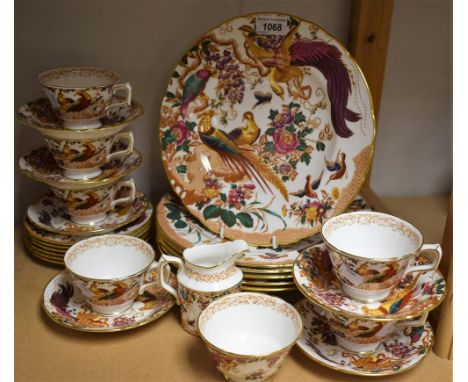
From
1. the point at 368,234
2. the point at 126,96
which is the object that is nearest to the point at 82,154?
the point at 126,96

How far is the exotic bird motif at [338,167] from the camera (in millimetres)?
976

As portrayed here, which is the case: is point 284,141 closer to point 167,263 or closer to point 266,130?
point 266,130

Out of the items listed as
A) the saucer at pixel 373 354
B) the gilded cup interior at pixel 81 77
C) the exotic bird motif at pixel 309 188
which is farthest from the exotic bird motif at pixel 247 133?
the saucer at pixel 373 354

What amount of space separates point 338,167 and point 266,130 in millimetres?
149

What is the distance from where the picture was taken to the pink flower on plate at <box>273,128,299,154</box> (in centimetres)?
104

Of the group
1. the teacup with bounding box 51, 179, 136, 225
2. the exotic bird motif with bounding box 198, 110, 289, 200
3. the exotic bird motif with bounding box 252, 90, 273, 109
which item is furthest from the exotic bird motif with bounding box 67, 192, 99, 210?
the exotic bird motif with bounding box 252, 90, 273, 109

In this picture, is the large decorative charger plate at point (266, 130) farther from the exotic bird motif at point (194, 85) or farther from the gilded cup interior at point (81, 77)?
→ the gilded cup interior at point (81, 77)

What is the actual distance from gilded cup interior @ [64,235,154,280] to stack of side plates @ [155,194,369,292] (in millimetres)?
46

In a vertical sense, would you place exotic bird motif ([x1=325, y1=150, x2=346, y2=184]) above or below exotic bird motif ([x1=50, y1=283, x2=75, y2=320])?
above

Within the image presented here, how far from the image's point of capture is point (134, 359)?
85cm

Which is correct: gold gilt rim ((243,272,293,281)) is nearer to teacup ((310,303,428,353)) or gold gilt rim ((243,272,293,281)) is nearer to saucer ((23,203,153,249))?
teacup ((310,303,428,353))

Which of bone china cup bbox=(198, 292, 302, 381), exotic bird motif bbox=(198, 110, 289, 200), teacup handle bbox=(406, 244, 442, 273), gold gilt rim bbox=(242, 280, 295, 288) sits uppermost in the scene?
exotic bird motif bbox=(198, 110, 289, 200)

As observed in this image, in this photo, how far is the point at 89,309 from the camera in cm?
91

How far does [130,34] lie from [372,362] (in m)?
0.66
